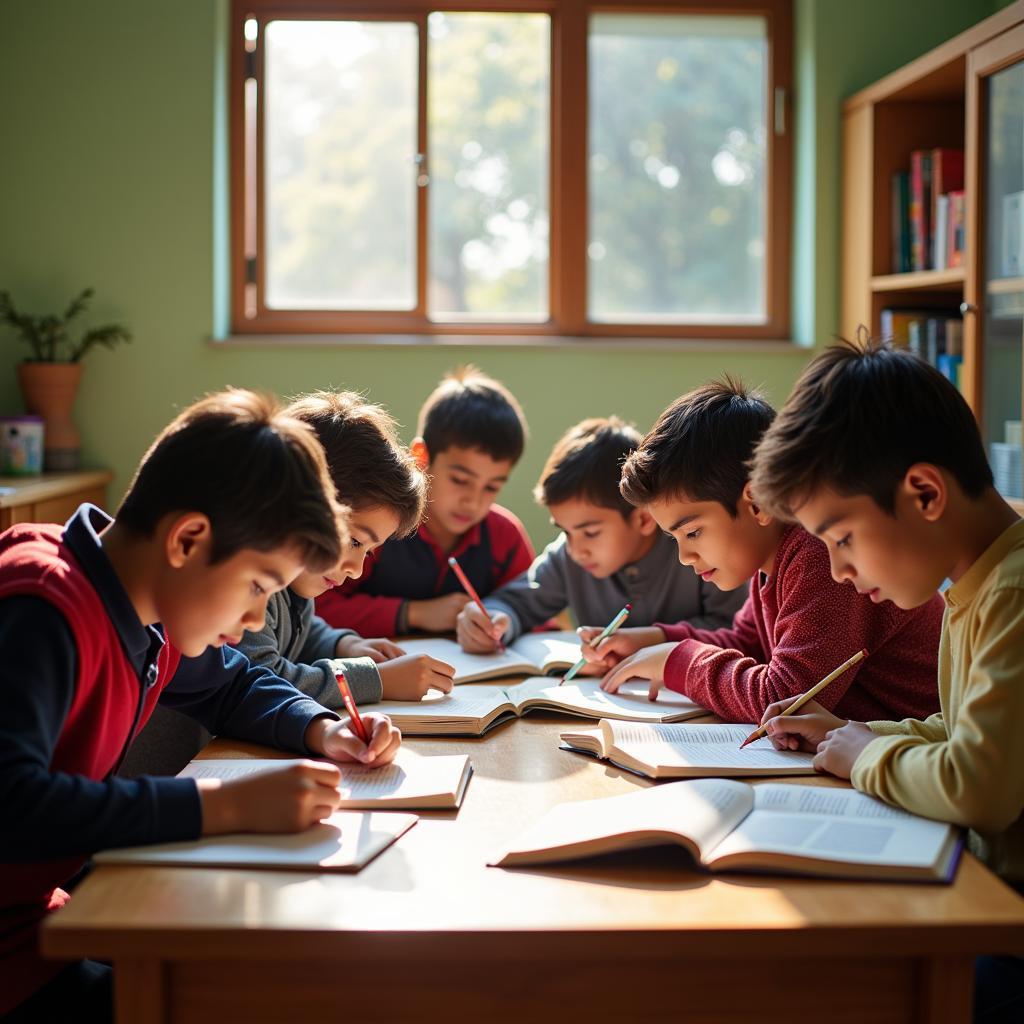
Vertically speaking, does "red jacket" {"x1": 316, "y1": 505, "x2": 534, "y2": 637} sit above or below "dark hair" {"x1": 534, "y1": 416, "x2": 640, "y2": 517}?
below

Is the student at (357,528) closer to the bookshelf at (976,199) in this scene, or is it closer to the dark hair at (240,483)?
the dark hair at (240,483)

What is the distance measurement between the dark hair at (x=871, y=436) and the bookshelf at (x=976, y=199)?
172 cm

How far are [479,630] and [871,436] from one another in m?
0.99

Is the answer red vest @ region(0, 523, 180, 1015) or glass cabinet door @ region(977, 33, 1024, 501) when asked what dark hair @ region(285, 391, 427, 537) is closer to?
red vest @ region(0, 523, 180, 1015)

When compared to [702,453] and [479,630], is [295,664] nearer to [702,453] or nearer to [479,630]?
[479,630]

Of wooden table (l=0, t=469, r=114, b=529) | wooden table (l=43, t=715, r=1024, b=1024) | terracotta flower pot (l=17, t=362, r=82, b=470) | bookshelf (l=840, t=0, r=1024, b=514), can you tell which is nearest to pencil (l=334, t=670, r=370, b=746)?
wooden table (l=43, t=715, r=1024, b=1024)

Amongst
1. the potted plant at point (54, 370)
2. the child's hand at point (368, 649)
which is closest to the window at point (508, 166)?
the potted plant at point (54, 370)

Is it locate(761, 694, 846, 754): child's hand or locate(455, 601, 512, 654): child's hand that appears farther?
locate(455, 601, 512, 654): child's hand

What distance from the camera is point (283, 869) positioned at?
1039 millimetres

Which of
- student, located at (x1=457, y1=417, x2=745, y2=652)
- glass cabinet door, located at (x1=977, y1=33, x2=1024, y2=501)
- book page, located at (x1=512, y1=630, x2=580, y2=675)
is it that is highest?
glass cabinet door, located at (x1=977, y1=33, x2=1024, y2=501)

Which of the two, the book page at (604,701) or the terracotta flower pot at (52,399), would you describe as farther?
the terracotta flower pot at (52,399)

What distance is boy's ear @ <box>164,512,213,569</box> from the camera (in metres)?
1.19

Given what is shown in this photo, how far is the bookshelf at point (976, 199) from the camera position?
2.92 m

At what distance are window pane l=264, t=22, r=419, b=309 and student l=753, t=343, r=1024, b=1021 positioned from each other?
2.69 metres
